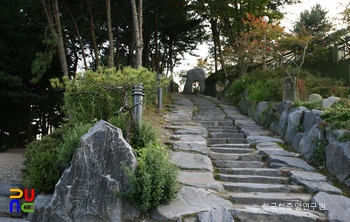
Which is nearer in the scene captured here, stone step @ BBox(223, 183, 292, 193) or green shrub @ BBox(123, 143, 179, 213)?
green shrub @ BBox(123, 143, 179, 213)

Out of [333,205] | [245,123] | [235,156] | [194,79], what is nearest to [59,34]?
[245,123]

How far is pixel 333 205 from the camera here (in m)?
4.54

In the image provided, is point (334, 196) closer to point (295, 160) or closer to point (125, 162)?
point (295, 160)

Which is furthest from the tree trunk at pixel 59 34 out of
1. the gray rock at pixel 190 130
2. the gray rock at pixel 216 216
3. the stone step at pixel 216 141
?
the gray rock at pixel 216 216

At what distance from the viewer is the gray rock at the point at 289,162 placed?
5961 millimetres

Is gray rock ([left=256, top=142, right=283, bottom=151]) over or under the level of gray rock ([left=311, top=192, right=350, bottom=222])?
over

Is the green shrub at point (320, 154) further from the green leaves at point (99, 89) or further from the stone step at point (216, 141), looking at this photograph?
the green leaves at point (99, 89)

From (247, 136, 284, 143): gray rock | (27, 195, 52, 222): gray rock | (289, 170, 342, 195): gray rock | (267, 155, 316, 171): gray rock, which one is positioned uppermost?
(247, 136, 284, 143): gray rock

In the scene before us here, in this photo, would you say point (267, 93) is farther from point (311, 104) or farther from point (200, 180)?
point (200, 180)

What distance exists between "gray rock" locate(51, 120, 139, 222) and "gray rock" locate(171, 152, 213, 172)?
1.38m

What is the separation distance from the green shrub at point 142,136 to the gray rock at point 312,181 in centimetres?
243

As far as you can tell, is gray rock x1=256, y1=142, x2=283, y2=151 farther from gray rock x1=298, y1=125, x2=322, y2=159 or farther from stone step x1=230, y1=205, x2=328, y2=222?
stone step x1=230, y1=205, x2=328, y2=222

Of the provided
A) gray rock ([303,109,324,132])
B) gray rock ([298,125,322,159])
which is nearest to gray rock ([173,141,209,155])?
gray rock ([298,125,322,159])

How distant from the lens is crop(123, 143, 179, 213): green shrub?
166 inches
